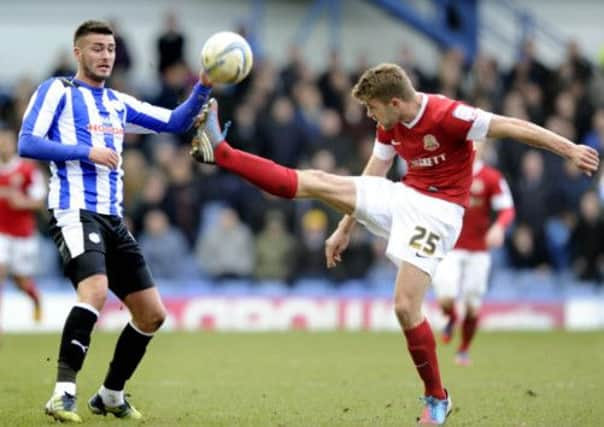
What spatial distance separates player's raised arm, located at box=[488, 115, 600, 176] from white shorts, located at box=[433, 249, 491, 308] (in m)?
6.25

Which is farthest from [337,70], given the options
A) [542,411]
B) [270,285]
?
[542,411]

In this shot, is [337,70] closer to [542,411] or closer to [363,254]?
[363,254]

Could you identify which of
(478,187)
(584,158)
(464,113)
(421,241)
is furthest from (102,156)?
(478,187)

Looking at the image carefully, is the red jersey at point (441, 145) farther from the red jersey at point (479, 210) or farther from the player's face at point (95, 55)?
the red jersey at point (479, 210)

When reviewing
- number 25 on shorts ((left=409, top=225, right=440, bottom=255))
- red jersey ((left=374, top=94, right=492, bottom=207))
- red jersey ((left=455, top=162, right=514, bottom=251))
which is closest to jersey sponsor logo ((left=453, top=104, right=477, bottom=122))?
red jersey ((left=374, top=94, right=492, bottom=207))

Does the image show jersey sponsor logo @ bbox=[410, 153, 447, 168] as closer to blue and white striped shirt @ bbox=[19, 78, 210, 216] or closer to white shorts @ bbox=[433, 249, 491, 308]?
blue and white striped shirt @ bbox=[19, 78, 210, 216]

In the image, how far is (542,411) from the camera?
9273 mm

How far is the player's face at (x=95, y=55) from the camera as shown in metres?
8.77

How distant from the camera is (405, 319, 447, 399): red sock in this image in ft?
28.2

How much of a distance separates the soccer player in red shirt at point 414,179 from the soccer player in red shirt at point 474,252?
5.77m

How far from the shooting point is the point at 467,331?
14375 mm

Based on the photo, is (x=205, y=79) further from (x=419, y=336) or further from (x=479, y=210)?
(x=479, y=210)

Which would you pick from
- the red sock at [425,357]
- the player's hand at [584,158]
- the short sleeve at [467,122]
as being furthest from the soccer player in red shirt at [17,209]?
the player's hand at [584,158]

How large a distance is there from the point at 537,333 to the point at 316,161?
171 inches
